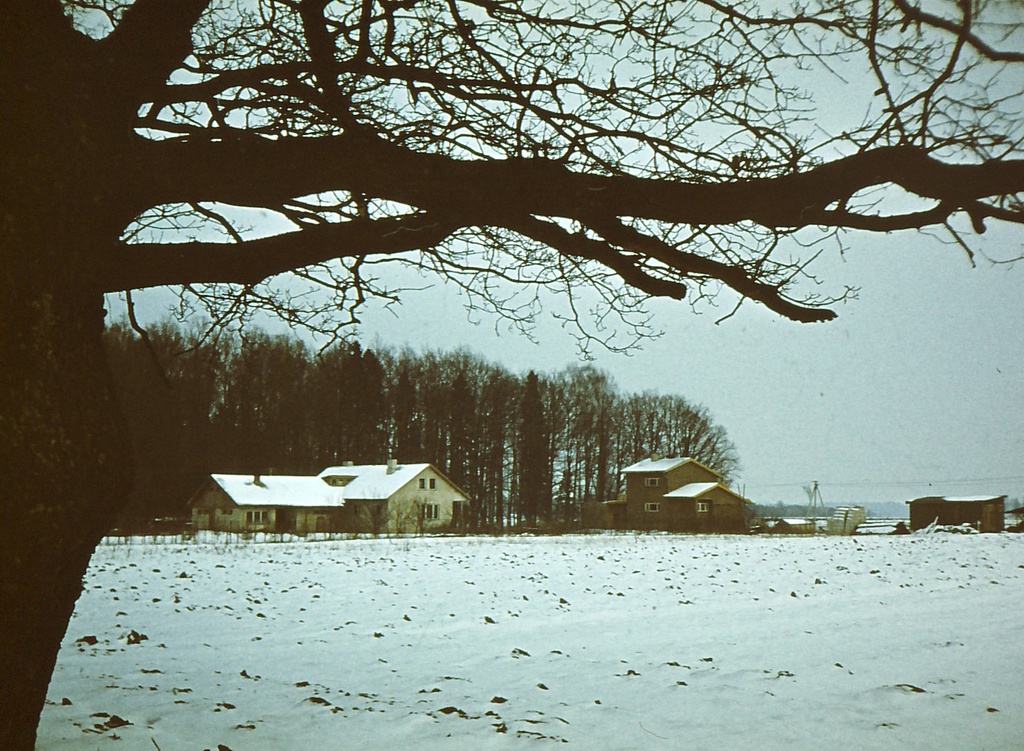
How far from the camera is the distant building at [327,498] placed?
48.5 metres

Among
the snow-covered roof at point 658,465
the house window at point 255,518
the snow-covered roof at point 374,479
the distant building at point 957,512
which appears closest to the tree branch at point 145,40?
the distant building at point 957,512

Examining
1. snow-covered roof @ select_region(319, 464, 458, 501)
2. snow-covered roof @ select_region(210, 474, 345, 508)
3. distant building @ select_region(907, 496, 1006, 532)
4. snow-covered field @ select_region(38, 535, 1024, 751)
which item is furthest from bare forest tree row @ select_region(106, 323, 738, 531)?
snow-covered field @ select_region(38, 535, 1024, 751)

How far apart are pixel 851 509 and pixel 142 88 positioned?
43867 mm

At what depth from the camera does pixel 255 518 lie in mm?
51375

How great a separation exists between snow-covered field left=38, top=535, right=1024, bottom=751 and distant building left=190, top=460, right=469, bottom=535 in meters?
33.3

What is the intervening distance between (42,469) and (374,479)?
164 feet

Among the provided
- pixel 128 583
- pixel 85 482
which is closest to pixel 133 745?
pixel 85 482

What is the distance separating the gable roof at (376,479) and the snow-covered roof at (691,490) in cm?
1417

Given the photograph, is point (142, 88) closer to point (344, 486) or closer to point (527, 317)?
point (527, 317)

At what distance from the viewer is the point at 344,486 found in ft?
177

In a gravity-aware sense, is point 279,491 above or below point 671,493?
above

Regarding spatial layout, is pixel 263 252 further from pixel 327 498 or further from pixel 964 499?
pixel 327 498

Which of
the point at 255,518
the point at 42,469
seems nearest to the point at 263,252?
the point at 42,469

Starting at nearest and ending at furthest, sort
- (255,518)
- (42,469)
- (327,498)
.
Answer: (42,469) < (255,518) < (327,498)
